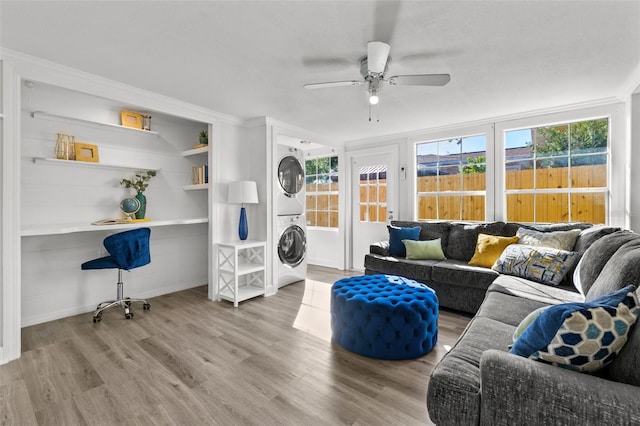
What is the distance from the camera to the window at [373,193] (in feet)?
16.1

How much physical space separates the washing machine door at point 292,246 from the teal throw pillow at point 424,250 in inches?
62.7

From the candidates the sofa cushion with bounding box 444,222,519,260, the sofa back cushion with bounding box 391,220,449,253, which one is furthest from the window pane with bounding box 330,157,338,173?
the sofa cushion with bounding box 444,222,519,260

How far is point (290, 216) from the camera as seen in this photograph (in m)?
4.39

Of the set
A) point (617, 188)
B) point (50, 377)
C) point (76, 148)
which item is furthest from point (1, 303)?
point (617, 188)

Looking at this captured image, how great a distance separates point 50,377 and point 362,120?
3.89m

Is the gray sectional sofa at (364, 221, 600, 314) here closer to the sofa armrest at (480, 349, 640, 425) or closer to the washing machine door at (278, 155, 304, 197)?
the washing machine door at (278, 155, 304, 197)

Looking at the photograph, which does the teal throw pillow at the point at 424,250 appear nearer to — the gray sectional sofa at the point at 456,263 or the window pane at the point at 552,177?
the gray sectional sofa at the point at 456,263

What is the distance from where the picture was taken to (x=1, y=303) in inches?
86.0

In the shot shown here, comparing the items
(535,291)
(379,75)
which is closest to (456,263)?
(535,291)

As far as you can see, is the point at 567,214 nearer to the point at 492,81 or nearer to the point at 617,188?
the point at 617,188

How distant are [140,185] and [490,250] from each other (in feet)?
13.4

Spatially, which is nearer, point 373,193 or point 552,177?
point 552,177

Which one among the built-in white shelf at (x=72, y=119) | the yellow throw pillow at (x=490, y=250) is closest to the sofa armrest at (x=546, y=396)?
the yellow throw pillow at (x=490, y=250)

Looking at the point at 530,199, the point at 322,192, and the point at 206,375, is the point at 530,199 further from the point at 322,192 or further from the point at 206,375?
the point at 206,375
